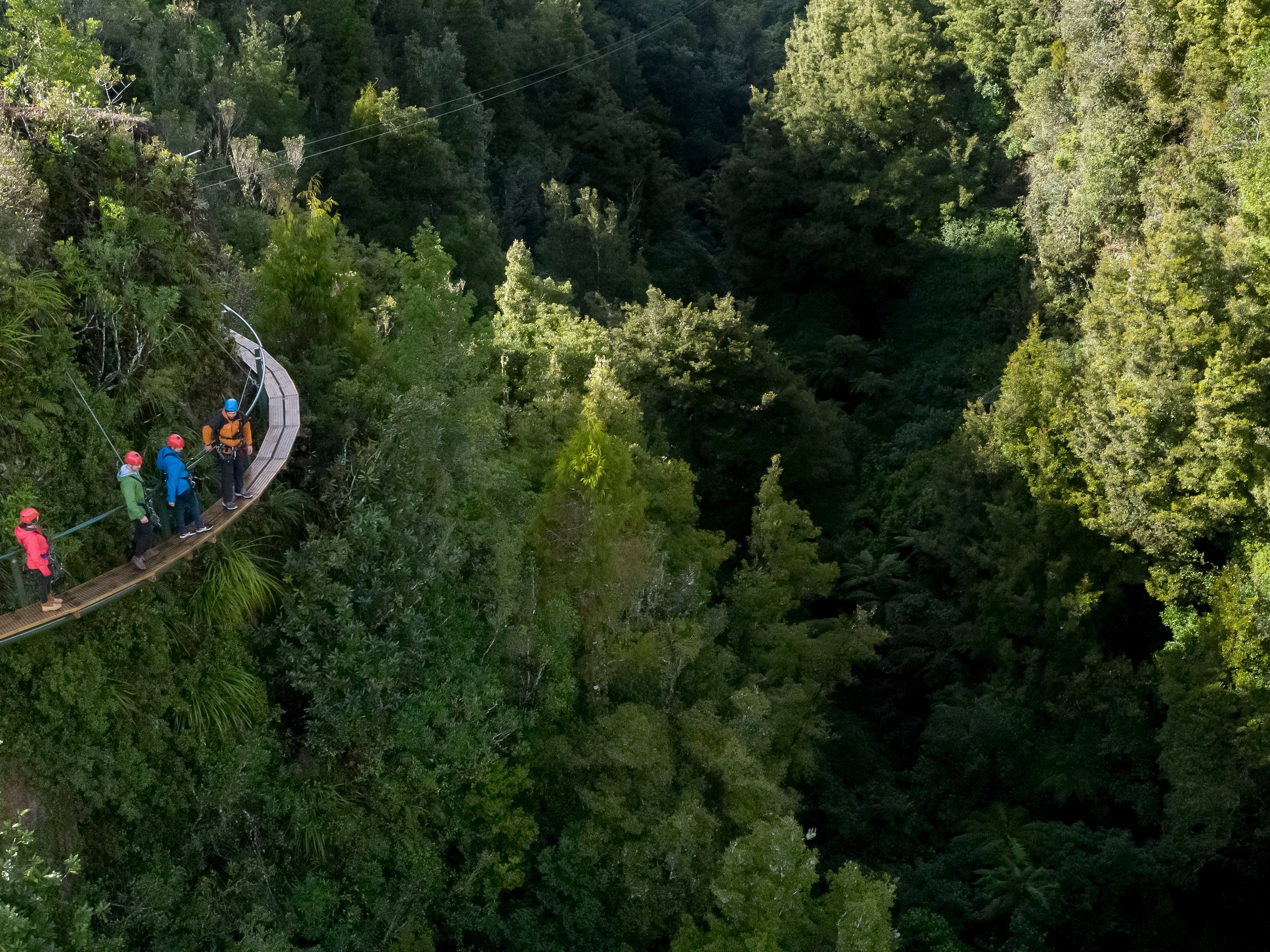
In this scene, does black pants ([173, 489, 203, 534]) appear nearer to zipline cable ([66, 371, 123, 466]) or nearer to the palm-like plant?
zipline cable ([66, 371, 123, 466])

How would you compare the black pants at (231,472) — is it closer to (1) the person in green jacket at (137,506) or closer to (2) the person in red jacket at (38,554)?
(1) the person in green jacket at (137,506)

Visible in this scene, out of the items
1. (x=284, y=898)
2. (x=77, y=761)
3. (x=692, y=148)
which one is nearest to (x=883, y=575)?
(x=284, y=898)

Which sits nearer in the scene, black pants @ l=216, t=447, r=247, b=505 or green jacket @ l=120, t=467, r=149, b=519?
green jacket @ l=120, t=467, r=149, b=519

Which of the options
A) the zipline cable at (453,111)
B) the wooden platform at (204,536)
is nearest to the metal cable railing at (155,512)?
the wooden platform at (204,536)

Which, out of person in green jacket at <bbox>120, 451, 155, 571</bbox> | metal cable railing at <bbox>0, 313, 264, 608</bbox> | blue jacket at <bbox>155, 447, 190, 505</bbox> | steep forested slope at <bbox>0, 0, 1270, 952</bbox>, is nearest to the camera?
metal cable railing at <bbox>0, 313, 264, 608</bbox>

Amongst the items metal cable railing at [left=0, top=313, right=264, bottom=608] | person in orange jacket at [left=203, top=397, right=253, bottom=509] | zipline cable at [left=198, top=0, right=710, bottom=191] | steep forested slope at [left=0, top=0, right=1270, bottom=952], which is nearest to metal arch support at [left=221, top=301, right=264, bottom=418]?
metal cable railing at [left=0, top=313, right=264, bottom=608]

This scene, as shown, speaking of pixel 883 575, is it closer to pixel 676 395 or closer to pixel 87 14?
pixel 676 395

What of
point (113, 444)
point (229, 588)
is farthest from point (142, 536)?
point (229, 588)
